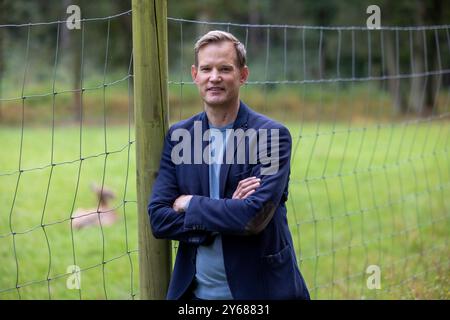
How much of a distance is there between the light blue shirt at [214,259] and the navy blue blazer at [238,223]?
3 cm

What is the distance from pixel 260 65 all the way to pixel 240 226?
98.9ft

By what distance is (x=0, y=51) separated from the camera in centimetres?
2523

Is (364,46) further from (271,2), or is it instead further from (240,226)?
(240,226)

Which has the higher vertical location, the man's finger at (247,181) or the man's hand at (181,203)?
the man's finger at (247,181)

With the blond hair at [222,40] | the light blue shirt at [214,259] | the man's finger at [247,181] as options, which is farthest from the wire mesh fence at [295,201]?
the man's finger at [247,181]

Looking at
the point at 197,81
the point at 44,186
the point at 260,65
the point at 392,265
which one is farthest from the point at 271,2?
the point at 197,81

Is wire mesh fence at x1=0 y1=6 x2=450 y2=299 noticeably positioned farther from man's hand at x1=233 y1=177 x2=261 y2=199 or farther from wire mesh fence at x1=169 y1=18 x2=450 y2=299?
man's hand at x1=233 y1=177 x2=261 y2=199

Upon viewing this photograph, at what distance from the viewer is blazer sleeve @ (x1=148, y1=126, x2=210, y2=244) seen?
9.26 ft

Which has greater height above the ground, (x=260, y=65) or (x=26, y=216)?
(x=260, y=65)

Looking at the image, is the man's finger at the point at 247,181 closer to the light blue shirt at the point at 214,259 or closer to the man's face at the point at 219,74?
the light blue shirt at the point at 214,259

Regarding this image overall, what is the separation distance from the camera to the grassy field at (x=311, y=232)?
5.11m

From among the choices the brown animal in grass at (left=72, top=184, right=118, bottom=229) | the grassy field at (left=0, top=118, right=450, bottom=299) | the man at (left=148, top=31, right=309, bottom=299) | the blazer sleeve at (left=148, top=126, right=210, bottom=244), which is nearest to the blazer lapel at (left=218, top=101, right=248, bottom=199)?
the man at (left=148, top=31, right=309, bottom=299)

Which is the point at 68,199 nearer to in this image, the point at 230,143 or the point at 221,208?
the point at 230,143

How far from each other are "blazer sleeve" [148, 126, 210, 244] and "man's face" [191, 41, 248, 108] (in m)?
0.33
